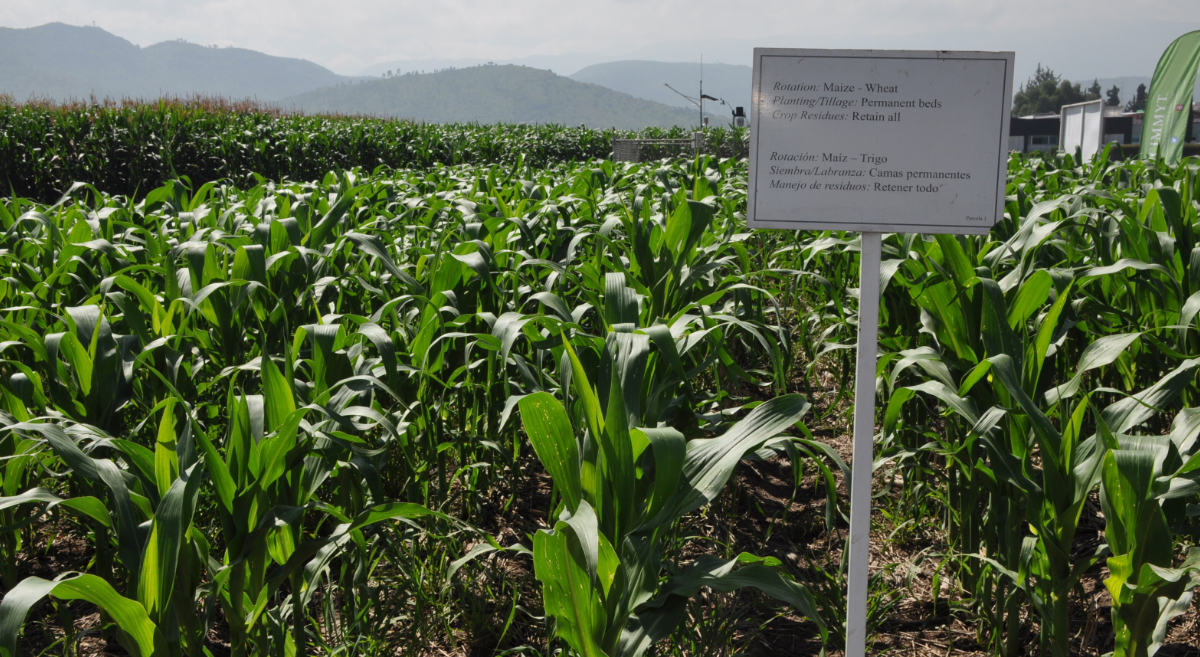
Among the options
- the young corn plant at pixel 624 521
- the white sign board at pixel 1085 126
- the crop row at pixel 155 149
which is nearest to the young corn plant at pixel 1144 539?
the young corn plant at pixel 624 521

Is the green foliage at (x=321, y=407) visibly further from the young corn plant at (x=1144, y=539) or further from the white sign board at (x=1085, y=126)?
the white sign board at (x=1085, y=126)

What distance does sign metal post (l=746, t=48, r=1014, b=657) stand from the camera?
1.46m

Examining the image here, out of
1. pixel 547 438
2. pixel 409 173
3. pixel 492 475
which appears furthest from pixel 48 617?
pixel 409 173

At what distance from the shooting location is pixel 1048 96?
255 ft

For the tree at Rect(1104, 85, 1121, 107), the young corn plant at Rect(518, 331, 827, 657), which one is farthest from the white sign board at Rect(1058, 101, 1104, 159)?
the tree at Rect(1104, 85, 1121, 107)

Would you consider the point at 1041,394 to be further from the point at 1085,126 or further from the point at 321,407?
the point at 1085,126

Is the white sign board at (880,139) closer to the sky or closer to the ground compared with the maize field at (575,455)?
closer to the sky

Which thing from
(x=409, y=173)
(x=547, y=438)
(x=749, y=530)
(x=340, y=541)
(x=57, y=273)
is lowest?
(x=749, y=530)

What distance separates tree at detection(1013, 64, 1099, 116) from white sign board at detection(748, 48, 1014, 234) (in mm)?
86931

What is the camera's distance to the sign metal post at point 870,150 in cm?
146

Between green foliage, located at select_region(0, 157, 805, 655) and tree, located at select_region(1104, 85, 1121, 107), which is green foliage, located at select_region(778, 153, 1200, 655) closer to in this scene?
green foliage, located at select_region(0, 157, 805, 655)

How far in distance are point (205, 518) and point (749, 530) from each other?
1563 millimetres

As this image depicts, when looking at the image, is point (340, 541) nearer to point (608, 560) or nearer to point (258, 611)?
point (258, 611)

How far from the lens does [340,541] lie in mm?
1405
